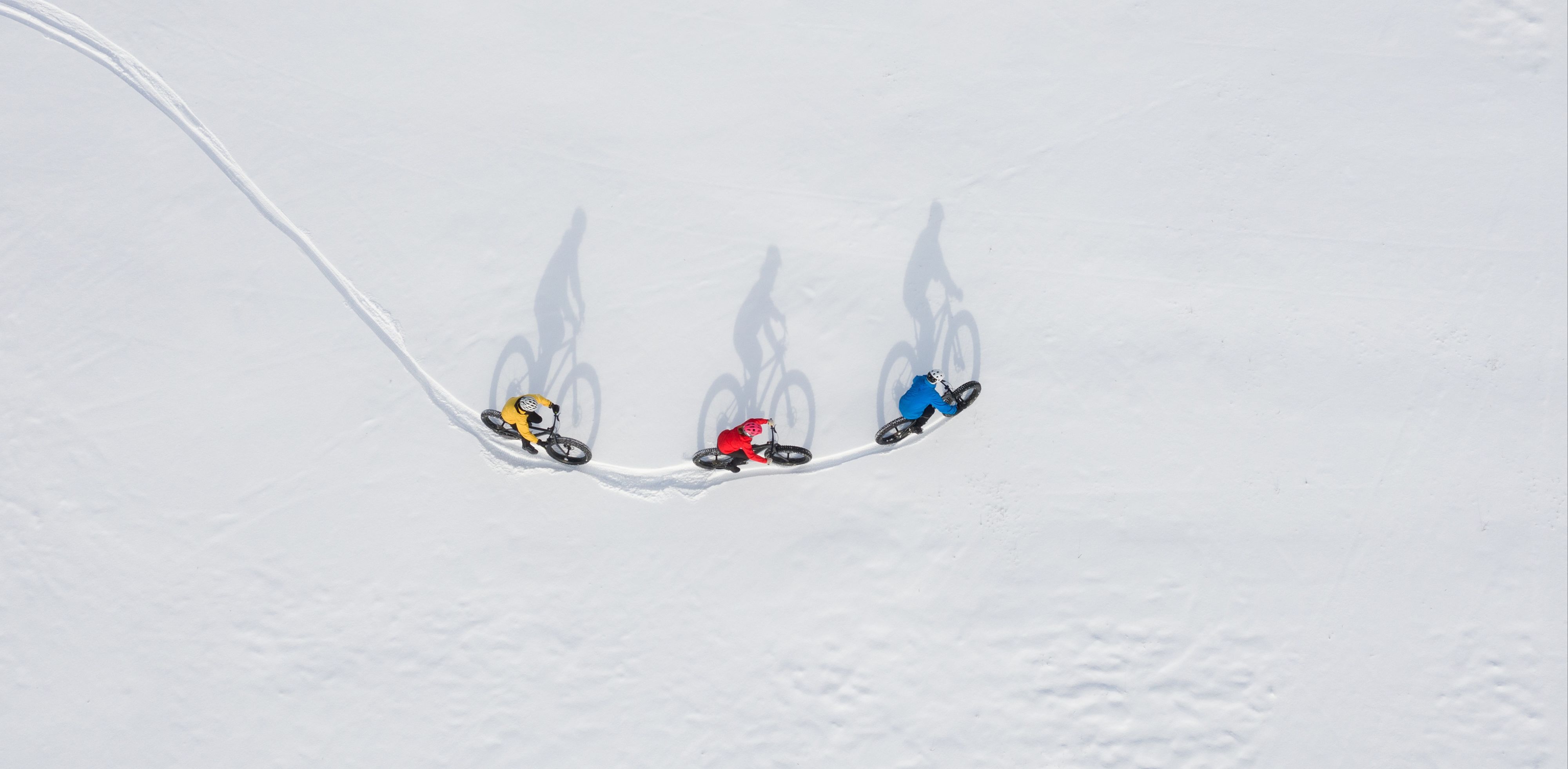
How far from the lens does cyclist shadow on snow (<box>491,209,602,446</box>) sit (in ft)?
43.1

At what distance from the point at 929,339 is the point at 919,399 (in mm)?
1913

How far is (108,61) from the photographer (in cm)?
1416

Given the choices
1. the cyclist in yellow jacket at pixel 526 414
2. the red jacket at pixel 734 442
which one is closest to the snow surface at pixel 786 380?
the cyclist in yellow jacket at pixel 526 414

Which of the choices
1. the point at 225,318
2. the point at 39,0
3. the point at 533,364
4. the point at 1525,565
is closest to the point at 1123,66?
the point at 1525,565

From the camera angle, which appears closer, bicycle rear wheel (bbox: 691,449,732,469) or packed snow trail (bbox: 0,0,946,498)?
bicycle rear wheel (bbox: 691,449,732,469)

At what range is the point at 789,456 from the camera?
1260cm

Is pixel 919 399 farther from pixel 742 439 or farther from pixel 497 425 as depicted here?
pixel 497 425

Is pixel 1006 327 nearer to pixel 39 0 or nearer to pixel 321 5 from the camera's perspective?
pixel 321 5

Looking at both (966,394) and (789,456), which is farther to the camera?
(966,394)

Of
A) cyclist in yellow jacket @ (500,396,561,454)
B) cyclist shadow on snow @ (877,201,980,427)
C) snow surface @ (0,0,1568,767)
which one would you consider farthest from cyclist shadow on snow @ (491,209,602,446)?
cyclist shadow on snow @ (877,201,980,427)

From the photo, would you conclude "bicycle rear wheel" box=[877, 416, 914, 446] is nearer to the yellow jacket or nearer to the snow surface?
the snow surface

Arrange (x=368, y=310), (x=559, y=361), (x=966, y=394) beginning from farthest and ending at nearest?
(x=368, y=310) < (x=559, y=361) < (x=966, y=394)

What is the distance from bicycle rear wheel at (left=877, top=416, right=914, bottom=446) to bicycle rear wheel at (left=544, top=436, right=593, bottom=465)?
4.73 m

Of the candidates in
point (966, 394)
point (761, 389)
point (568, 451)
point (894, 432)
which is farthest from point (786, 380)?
point (568, 451)
